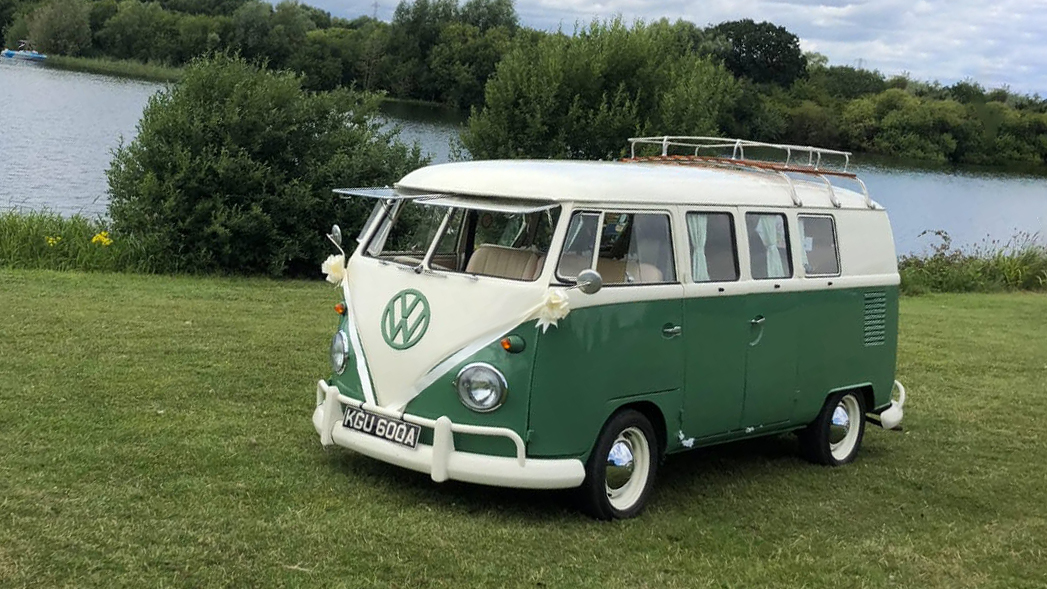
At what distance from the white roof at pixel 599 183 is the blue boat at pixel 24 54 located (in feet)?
232

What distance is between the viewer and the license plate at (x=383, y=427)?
245 inches

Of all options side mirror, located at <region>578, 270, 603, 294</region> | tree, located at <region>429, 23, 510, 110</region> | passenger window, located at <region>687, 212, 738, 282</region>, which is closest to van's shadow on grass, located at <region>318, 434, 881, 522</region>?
side mirror, located at <region>578, 270, 603, 294</region>

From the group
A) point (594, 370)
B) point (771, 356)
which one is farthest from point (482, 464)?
point (771, 356)

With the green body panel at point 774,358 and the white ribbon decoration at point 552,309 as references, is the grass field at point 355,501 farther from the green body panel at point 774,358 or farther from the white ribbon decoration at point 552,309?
the white ribbon decoration at point 552,309

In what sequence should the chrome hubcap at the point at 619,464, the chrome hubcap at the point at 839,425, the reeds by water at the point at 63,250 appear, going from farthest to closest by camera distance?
1. the reeds by water at the point at 63,250
2. the chrome hubcap at the point at 839,425
3. the chrome hubcap at the point at 619,464

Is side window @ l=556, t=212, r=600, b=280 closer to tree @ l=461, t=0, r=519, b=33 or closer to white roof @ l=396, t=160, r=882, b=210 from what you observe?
white roof @ l=396, t=160, r=882, b=210

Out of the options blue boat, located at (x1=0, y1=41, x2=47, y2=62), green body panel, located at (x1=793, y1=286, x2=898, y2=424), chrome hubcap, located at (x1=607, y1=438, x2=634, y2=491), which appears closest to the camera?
chrome hubcap, located at (x1=607, y1=438, x2=634, y2=491)

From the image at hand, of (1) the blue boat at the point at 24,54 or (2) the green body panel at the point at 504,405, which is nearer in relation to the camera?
(2) the green body panel at the point at 504,405

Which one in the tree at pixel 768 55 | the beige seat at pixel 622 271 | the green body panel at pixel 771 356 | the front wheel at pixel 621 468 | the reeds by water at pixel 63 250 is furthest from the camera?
the tree at pixel 768 55

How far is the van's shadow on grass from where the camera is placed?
642 centimetres

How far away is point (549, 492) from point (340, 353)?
5.44ft

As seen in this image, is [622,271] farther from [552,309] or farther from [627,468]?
[627,468]

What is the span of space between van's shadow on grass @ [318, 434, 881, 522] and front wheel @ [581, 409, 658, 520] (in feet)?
0.56

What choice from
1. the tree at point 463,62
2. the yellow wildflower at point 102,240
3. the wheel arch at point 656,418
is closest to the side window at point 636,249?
the wheel arch at point 656,418
